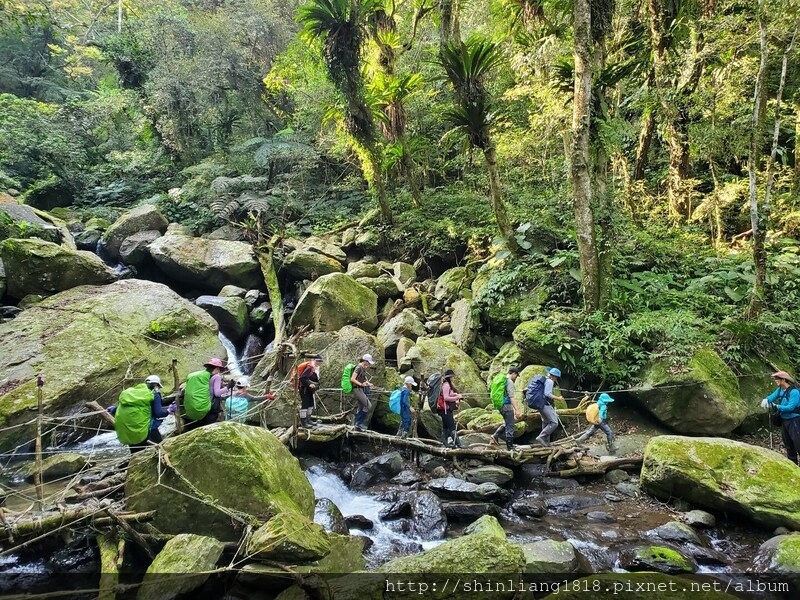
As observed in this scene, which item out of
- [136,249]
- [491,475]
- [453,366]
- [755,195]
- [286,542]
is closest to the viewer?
[286,542]

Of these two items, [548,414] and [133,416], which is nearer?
[133,416]

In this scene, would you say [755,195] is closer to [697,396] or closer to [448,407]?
[697,396]

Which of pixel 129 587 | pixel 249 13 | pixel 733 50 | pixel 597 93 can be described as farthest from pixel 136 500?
pixel 249 13

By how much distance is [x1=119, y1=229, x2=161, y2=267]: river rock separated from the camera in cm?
1546

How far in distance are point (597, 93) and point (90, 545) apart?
1089 centimetres

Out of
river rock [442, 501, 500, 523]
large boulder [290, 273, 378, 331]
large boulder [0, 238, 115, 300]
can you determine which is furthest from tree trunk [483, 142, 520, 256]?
large boulder [0, 238, 115, 300]

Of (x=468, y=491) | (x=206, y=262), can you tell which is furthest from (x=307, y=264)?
(x=468, y=491)

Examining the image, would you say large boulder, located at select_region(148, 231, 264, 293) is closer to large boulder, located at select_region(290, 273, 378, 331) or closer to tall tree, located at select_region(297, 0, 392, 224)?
large boulder, located at select_region(290, 273, 378, 331)

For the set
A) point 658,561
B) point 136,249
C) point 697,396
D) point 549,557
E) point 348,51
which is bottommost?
point 658,561

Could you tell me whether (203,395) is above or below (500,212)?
below

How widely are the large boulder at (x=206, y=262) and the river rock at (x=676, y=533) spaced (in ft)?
40.1

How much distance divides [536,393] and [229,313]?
8.44 metres

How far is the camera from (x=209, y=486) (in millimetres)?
5238

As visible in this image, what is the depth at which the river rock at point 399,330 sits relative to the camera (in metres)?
11.3
